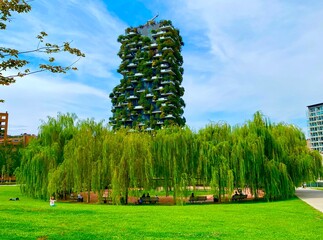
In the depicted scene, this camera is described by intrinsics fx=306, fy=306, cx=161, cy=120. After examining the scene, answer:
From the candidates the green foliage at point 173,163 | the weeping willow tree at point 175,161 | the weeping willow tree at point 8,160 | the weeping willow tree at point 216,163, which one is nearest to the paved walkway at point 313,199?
the green foliage at point 173,163

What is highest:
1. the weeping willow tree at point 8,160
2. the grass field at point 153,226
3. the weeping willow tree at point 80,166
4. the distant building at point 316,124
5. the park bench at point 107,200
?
the distant building at point 316,124

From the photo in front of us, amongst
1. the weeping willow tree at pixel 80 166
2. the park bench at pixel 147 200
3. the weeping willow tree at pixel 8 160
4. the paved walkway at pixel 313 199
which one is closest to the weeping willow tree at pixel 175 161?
the park bench at pixel 147 200

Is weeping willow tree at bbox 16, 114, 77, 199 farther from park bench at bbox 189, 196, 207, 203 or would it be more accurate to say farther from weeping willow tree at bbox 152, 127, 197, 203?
park bench at bbox 189, 196, 207, 203

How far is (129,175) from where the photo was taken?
20.8 metres

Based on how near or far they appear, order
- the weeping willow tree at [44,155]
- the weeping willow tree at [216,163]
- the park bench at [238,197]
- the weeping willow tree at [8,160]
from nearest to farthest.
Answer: the weeping willow tree at [216,163]
the park bench at [238,197]
the weeping willow tree at [44,155]
the weeping willow tree at [8,160]

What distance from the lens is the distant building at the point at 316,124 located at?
121 metres

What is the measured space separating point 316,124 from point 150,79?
83.2m

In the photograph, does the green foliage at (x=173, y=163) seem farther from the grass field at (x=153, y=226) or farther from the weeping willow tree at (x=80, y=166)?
the grass field at (x=153, y=226)

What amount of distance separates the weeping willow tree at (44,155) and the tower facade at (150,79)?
38089mm

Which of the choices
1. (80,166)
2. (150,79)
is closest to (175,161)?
(80,166)

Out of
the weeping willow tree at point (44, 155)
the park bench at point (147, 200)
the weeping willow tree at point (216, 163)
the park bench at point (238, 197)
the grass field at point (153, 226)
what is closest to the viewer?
the grass field at point (153, 226)

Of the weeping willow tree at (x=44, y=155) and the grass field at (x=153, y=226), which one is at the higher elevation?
the weeping willow tree at (x=44, y=155)

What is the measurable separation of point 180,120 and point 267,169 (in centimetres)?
4634

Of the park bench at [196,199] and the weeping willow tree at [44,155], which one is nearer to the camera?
the park bench at [196,199]
